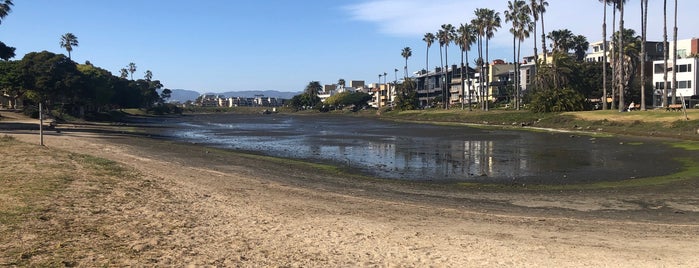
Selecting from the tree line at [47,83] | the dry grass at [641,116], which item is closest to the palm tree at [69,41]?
the tree line at [47,83]

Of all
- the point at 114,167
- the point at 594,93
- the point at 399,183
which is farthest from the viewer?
the point at 594,93

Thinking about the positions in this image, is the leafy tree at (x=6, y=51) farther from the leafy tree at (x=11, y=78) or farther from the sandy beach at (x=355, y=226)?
the sandy beach at (x=355, y=226)

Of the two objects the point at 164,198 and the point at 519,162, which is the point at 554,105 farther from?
the point at 164,198

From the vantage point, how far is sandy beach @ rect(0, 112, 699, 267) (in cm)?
768

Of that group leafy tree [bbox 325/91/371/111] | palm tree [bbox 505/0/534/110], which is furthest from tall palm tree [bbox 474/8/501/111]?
leafy tree [bbox 325/91/371/111]

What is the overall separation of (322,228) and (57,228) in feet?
15.5

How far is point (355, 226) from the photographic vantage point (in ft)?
33.8

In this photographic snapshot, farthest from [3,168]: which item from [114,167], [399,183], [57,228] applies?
[399,183]

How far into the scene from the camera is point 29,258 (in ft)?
21.9

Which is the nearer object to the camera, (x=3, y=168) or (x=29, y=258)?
(x=29, y=258)

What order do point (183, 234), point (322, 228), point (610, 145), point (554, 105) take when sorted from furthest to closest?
point (554, 105) → point (610, 145) → point (322, 228) → point (183, 234)

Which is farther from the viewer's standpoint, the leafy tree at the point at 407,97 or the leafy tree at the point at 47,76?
the leafy tree at the point at 407,97

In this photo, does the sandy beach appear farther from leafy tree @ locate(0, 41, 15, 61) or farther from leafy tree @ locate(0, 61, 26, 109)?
leafy tree @ locate(0, 61, 26, 109)

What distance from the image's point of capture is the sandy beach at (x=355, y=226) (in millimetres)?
7676
